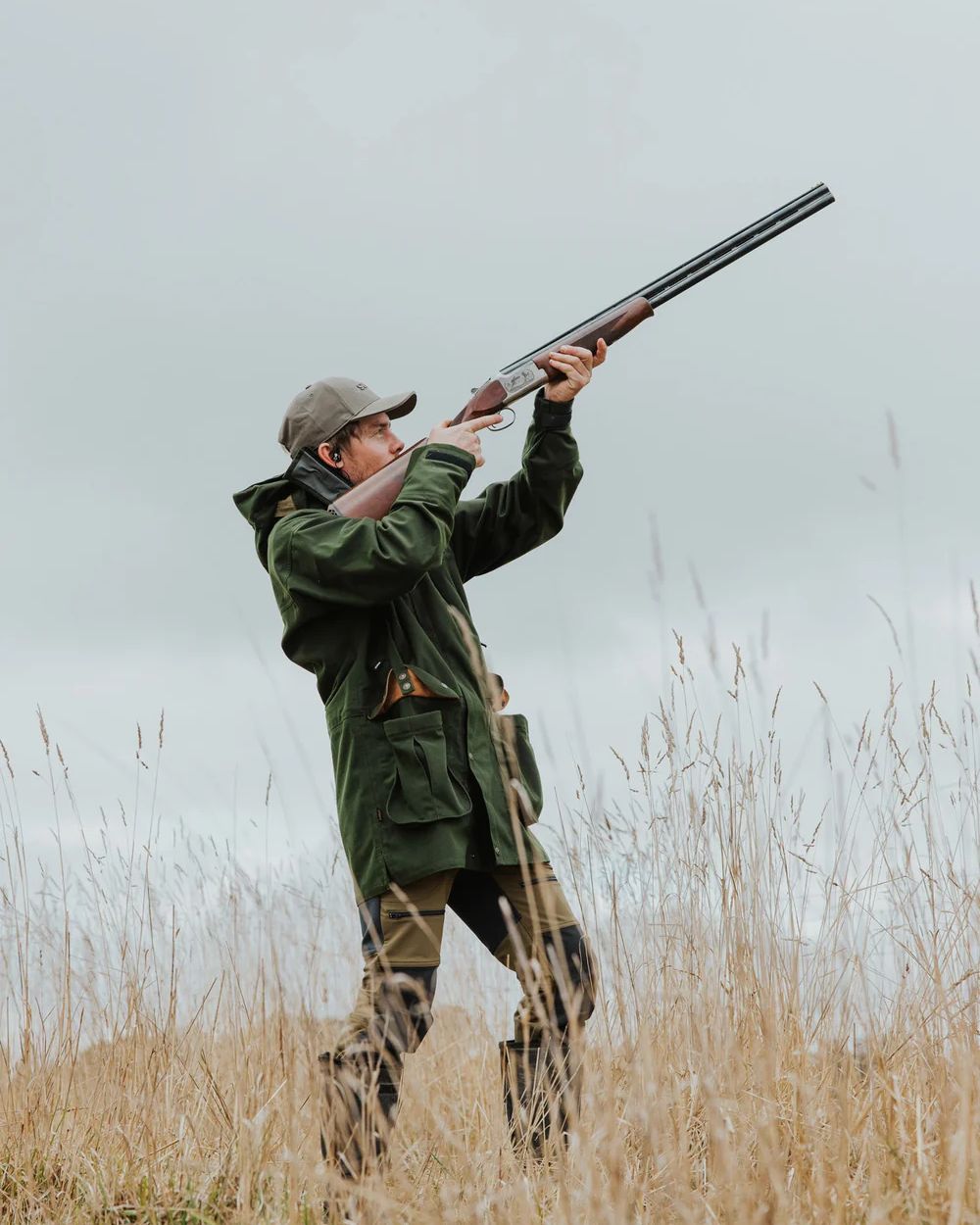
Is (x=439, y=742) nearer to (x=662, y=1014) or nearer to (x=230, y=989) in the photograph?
(x=662, y=1014)

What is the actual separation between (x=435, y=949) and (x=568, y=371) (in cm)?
160

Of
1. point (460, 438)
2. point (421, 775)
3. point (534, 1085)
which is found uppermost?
point (460, 438)

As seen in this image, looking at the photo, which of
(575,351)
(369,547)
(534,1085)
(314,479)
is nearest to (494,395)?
(575,351)

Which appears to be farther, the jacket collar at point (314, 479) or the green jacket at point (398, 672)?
the jacket collar at point (314, 479)

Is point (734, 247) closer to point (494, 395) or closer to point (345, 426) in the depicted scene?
point (494, 395)

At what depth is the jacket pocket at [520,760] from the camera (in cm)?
282

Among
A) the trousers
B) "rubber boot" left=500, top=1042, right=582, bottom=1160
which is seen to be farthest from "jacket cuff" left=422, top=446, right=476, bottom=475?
"rubber boot" left=500, top=1042, right=582, bottom=1160

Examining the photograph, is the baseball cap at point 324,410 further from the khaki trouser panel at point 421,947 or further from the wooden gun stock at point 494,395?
the khaki trouser panel at point 421,947

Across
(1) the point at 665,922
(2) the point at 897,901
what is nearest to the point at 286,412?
(1) the point at 665,922

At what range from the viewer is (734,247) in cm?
397

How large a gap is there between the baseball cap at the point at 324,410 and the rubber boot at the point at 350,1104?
1480 millimetres

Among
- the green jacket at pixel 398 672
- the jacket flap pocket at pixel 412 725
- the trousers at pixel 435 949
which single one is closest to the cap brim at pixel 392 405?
the green jacket at pixel 398 672

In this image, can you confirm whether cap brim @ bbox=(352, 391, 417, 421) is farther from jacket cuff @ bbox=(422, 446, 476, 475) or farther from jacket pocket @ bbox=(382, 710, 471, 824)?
jacket pocket @ bbox=(382, 710, 471, 824)

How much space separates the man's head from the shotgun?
1.13ft
